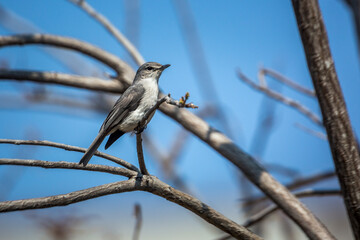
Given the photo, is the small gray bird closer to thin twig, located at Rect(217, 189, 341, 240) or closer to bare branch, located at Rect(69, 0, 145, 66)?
bare branch, located at Rect(69, 0, 145, 66)

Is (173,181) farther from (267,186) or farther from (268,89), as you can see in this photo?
(267,186)

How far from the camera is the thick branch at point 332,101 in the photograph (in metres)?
2.70

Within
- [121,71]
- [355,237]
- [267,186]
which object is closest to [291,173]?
[267,186]

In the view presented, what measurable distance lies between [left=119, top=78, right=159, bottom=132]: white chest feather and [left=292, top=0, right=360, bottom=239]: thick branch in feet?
4.57

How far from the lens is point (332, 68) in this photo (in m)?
2.74

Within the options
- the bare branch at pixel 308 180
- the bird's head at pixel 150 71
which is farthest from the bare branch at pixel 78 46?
the bare branch at pixel 308 180

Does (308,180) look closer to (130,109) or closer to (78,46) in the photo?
(130,109)

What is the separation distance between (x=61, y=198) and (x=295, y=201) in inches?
75.5

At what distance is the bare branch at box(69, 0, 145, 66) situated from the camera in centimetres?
472

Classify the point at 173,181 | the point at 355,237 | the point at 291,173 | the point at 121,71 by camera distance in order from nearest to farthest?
1. the point at 355,237
2. the point at 121,71
3. the point at 291,173
4. the point at 173,181

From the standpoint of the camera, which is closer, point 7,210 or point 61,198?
point 7,210

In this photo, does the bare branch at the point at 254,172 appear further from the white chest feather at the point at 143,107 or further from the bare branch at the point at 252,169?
the white chest feather at the point at 143,107

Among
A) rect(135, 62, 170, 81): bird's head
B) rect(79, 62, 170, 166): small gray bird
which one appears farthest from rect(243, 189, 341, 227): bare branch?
rect(135, 62, 170, 81): bird's head

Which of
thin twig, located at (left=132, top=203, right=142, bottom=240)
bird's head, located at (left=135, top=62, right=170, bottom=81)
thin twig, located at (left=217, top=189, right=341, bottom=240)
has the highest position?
bird's head, located at (left=135, top=62, right=170, bottom=81)
